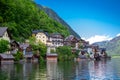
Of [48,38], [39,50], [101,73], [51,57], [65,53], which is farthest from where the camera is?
[48,38]

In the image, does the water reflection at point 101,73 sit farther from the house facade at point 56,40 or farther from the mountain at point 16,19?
the house facade at point 56,40

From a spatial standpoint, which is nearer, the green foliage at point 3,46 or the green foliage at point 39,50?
the green foliage at point 3,46

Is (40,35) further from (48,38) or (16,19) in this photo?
(16,19)

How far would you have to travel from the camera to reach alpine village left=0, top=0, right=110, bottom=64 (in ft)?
340

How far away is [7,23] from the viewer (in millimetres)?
125562

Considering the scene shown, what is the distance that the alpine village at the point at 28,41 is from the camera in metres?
104

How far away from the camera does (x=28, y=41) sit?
132 meters

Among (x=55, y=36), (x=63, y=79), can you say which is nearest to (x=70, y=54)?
(x=55, y=36)

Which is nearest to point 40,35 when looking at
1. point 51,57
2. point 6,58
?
point 51,57

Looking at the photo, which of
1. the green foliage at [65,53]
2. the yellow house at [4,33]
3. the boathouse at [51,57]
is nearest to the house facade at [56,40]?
the green foliage at [65,53]

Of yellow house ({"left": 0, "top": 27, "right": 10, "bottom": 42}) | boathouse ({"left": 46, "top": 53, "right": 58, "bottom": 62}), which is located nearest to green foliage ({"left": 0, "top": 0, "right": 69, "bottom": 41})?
boathouse ({"left": 46, "top": 53, "right": 58, "bottom": 62})

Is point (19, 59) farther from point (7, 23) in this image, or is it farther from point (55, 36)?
point (55, 36)

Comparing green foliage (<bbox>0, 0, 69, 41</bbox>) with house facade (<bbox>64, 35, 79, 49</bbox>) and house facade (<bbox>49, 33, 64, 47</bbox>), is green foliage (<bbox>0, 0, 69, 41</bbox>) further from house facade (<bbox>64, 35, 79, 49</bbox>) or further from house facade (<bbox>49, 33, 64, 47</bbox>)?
house facade (<bbox>64, 35, 79, 49</bbox>)

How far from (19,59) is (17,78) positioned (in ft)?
195
